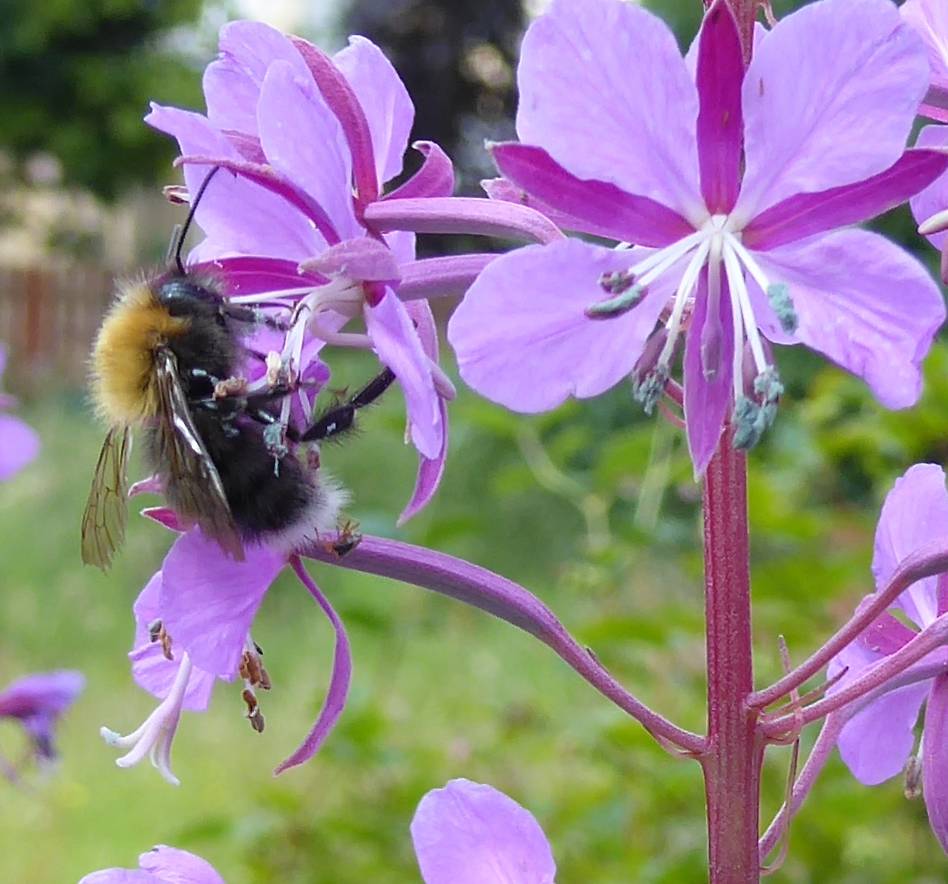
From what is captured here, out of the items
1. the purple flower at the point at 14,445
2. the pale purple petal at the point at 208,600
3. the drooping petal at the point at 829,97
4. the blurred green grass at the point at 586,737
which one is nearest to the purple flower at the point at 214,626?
the pale purple petal at the point at 208,600

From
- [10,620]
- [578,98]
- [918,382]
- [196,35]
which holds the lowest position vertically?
[918,382]

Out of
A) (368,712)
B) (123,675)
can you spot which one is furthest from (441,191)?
(123,675)

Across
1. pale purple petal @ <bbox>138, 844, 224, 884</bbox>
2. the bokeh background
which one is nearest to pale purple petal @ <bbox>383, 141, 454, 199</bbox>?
pale purple petal @ <bbox>138, 844, 224, 884</bbox>

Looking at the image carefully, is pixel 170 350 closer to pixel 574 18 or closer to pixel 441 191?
pixel 441 191

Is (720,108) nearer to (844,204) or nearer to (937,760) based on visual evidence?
(844,204)

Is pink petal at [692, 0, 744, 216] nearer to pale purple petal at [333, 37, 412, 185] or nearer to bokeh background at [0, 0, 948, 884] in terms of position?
pale purple petal at [333, 37, 412, 185]

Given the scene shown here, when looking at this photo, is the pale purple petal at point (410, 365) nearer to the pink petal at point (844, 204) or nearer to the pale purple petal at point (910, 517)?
the pink petal at point (844, 204)
